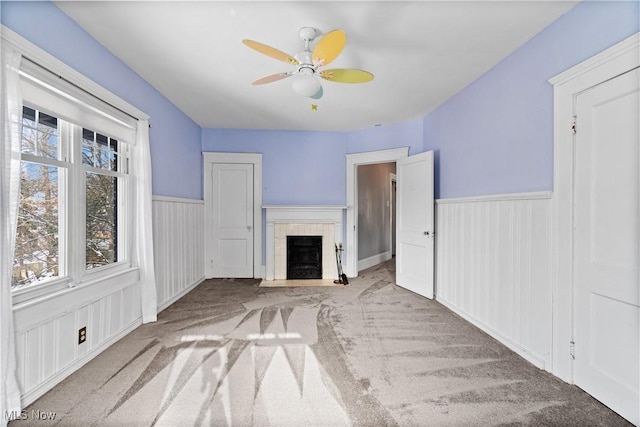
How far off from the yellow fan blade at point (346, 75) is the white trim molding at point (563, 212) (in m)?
1.29

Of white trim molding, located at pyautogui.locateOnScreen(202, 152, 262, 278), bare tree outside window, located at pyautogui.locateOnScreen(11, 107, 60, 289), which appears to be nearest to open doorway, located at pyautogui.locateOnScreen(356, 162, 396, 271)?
white trim molding, located at pyautogui.locateOnScreen(202, 152, 262, 278)

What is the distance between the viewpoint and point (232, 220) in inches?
185

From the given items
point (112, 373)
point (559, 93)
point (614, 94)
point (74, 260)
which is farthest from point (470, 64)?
point (112, 373)

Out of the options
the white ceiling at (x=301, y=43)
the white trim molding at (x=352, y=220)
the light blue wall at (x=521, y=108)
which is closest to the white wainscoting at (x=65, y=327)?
the white ceiling at (x=301, y=43)

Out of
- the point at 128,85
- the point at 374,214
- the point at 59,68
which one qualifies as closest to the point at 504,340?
the point at 374,214

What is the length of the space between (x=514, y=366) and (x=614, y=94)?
1.88 m

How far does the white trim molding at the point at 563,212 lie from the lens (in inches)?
73.2

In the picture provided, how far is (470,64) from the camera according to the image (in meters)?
2.58

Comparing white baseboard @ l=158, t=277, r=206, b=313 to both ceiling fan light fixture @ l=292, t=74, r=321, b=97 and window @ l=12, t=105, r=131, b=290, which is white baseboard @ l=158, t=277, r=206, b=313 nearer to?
window @ l=12, t=105, r=131, b=290

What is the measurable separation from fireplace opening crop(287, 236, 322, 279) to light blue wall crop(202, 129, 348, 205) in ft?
2.11

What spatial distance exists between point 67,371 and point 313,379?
168 cm

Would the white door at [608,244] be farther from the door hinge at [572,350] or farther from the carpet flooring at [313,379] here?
the carpet flooring at [313,379]

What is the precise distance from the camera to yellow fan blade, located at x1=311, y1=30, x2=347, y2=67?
1689 millimetres

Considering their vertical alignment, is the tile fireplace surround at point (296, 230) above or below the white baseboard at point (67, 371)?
above
